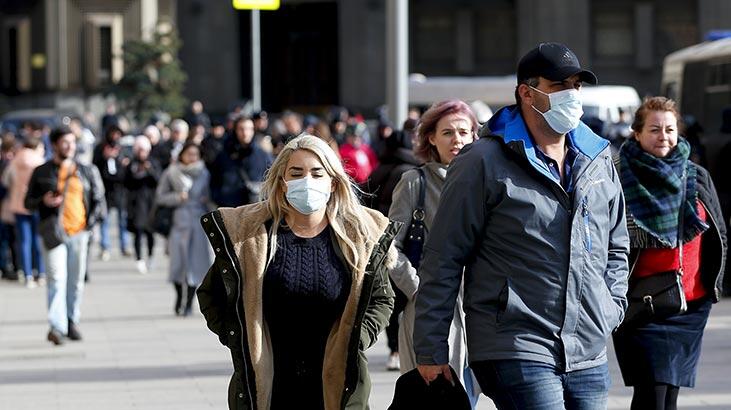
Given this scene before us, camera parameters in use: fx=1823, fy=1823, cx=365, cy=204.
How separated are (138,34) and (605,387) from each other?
43.0 meters

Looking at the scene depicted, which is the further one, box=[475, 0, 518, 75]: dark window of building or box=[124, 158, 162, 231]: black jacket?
box=[475, 0, 518, 75]: dark window of building

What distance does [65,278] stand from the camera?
13984 millimetres

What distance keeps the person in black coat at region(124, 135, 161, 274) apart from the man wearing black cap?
614 inches

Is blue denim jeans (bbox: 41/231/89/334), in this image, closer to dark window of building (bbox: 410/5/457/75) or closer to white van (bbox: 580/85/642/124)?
white van (bbox: 580/85/642/124)

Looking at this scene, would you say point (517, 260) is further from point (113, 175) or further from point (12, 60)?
point (12, 60)

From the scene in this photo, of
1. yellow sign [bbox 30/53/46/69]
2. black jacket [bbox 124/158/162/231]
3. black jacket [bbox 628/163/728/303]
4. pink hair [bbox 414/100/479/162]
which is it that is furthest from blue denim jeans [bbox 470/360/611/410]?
yellow sign [bbox 30/53/46/69]

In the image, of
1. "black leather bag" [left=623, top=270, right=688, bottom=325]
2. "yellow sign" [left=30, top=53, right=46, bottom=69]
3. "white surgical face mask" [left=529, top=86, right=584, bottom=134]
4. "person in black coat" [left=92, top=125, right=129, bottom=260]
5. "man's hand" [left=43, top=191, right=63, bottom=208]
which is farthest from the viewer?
"yellow sign" [left=30, top=53, right=46, bottom=69]

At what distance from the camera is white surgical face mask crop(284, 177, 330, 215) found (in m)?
6.23

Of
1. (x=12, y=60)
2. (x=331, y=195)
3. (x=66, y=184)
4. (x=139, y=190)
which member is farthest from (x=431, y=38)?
(x=331, y=195)

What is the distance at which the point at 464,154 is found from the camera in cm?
588

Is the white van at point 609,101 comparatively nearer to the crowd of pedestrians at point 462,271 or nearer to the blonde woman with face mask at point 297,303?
the crowd of pedestrians at point 462,271

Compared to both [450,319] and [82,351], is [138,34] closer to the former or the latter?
[82,351]

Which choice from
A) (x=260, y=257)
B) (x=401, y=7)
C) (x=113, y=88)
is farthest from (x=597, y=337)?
(x=113, y=88)

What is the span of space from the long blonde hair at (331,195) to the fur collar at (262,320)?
10 centimetres
